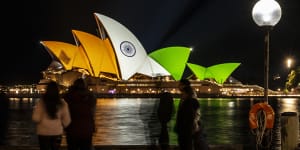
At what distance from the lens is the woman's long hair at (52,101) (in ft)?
21.6

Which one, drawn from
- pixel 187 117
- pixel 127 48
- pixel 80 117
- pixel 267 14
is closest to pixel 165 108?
pixel 267 14

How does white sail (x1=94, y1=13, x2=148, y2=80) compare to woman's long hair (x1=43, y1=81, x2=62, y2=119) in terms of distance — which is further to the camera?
white sail (x1=94, y1=13, x2=148, y2=80)

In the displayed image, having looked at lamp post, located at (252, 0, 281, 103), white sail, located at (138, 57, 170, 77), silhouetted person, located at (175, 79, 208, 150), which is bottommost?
silhouetted person, located at (175, 79, 208, 150)

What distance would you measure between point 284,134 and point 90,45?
212 feet

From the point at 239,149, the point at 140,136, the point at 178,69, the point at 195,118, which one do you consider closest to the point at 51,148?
the point at 195,118

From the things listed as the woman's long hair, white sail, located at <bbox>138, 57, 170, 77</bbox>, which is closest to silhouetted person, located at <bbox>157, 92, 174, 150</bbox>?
the woman's long hair

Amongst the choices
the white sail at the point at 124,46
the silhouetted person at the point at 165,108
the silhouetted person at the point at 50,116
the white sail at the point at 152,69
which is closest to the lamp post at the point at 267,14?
the silhouetted person at the point at 165,108

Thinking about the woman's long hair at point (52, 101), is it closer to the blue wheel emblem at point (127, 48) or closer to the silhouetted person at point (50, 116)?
the silhouetted person at point (50, 116)

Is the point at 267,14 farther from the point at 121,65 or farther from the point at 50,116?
the point at 121,65

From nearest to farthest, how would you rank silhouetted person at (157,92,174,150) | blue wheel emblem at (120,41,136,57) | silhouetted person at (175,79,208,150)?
silhouetted person at (175,79,208,150) → silhouetted person at (157,92,174,150) → blue wheel emblem at (120,41,136,57)

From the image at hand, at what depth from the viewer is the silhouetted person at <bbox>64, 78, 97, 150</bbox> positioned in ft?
23.4

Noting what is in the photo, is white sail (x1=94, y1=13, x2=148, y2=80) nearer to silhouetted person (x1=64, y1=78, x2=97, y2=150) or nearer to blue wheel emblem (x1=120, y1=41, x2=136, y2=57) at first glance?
blue wheel emblem (x1=120, y1=41, x2=136, y2=57)

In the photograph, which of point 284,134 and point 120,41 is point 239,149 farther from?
point 120,41

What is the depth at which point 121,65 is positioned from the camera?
7662cm
